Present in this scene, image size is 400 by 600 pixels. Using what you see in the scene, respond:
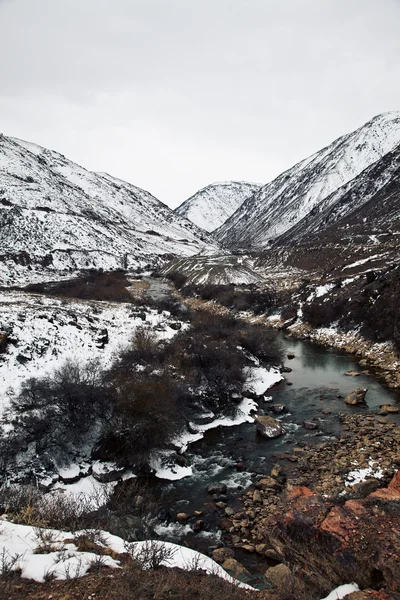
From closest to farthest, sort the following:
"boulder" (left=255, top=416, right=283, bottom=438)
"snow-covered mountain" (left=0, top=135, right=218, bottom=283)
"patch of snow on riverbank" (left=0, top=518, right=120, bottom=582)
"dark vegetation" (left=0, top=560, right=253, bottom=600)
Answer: "dark vegetation" (left=0, top=560, right=253, bottom=600)
"patch of snow on riverbank" (left=0, top=518, right=120, bottom=582)
"boulder" (left=255, top=416, right=283, bottom=438)
"snow-covered mountain" (left=0, top=135, right=218, bottom=283)

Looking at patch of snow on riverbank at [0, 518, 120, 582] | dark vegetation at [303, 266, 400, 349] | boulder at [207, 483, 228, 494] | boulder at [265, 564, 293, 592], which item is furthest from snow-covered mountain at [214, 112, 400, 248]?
patch of snow on riverbank at [0, 518, 120, 582]

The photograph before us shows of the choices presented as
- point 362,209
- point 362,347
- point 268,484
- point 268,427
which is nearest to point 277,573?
point 268,484

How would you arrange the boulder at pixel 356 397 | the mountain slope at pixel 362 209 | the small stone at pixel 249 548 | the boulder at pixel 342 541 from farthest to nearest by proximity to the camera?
the mountain slope at pixel 362 209 < the boulder at pixel 356 397 < the small stone at pixel 249 548 < the boulder at pixel 342 541

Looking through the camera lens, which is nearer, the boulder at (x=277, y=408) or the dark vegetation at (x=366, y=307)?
the boulder at (x=277, y=408)

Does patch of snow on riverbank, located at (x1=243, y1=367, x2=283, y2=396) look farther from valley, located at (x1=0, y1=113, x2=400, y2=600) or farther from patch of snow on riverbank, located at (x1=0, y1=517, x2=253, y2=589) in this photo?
patch of snow on riverbank, located at (x1=0, y1=517, x2=253, y2=589)

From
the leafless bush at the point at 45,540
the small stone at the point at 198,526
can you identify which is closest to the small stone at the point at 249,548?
the small stone at the point at 198,526

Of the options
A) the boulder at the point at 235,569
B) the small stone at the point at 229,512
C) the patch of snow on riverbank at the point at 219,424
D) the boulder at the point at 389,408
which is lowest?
the boulder at the point at 389,408

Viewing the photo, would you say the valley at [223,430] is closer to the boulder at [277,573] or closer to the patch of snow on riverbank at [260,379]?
the boulder at [277,573]
